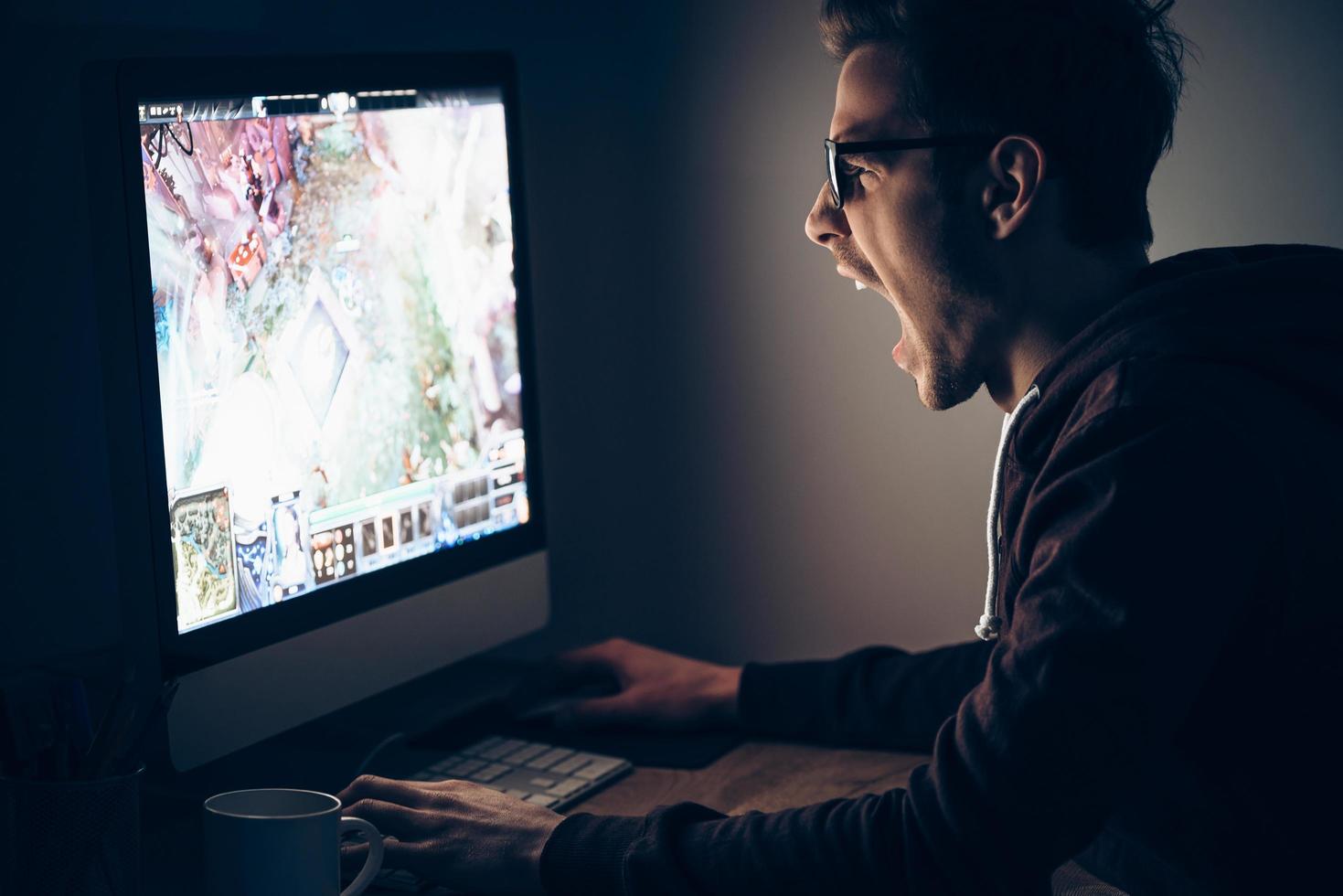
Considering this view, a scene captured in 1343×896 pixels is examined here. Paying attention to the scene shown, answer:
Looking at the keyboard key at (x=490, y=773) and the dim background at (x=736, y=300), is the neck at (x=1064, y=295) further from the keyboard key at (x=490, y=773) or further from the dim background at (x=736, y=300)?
the keyboard key at (x=490, y=773)

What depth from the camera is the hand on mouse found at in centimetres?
137

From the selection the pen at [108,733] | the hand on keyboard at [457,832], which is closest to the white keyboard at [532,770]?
the hand on keyboard at [457,832]

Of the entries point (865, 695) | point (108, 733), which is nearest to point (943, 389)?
point (865, 695)

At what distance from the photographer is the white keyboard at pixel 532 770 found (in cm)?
118

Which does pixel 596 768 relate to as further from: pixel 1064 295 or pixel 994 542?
pixel 1064 295

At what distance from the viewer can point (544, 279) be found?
1.72 m

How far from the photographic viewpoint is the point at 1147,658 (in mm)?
782

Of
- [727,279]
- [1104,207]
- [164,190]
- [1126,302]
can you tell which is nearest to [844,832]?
[1126,302]

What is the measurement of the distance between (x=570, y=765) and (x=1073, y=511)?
23.3 inches

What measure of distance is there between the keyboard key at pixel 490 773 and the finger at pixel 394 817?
0.55 ft

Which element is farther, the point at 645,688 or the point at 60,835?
the point at 645,688

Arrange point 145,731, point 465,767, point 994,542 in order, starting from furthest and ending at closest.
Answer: point 465,767 → point 994,542 → point 145,731

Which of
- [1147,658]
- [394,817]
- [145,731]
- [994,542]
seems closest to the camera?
[1147,658]

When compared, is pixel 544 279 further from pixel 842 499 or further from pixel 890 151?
pixel 890 151
